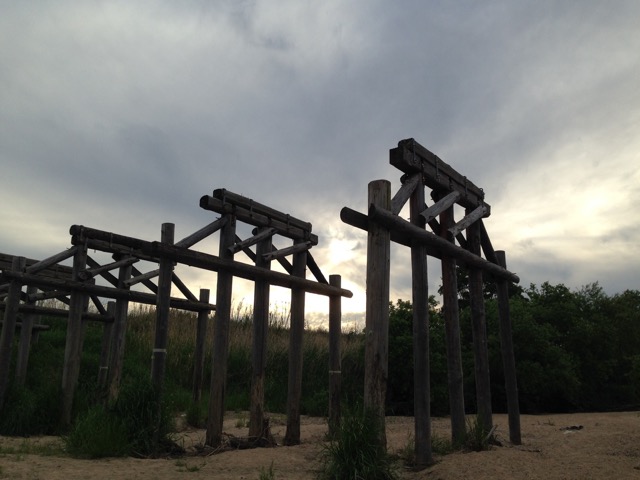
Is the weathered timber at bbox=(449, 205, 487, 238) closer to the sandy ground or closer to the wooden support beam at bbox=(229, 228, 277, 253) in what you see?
the sandy ground

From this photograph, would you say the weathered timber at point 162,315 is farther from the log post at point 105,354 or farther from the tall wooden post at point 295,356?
the log post at point 105,354

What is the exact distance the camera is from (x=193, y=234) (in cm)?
830

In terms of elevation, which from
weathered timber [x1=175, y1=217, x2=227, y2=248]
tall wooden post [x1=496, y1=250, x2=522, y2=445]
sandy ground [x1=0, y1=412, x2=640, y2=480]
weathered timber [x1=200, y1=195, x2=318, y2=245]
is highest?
weathered timber [x1=200, y1=195, x2=318, y2=245]

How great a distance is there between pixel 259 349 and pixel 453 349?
131 inches

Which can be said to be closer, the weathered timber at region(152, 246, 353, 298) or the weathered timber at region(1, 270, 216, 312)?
the weathered timber at region(152, 246, 353, 298)

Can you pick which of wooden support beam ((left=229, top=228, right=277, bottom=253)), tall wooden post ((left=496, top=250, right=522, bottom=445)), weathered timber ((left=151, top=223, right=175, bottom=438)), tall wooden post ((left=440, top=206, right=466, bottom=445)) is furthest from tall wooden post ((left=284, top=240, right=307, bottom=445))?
tall wooden post ((left=496, top=250, right=522, bottom=445))

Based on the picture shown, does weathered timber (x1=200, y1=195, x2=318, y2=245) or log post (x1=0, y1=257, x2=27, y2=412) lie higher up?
weathered timber (x1=200, y1=195, x2=318, y2=245)

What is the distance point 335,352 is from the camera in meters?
10.4

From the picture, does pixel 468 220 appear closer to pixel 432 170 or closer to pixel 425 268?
pixel 432 170

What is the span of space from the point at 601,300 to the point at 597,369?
2584 millimetres

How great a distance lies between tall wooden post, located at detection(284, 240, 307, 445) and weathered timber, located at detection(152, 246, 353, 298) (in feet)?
1.02

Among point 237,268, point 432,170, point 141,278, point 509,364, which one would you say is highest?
point 432,170

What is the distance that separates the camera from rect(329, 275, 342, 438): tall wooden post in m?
10.0

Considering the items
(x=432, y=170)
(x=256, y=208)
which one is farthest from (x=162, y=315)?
(x=432, y=170)
